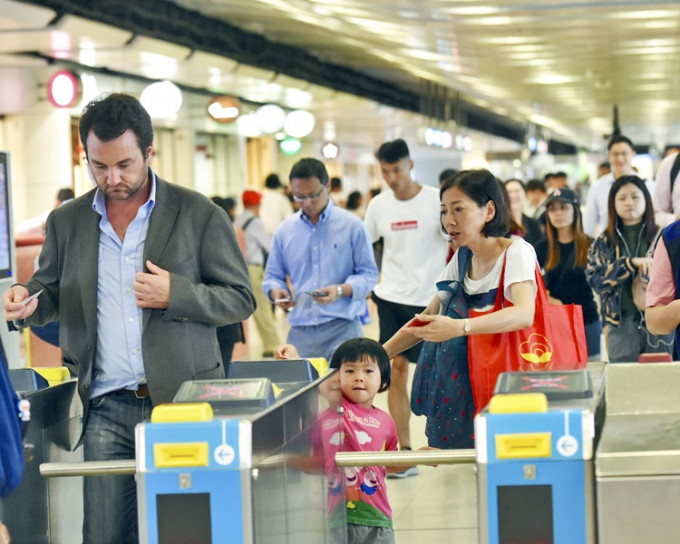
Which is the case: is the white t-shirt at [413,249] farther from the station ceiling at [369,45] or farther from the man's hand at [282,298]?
the station ceiling at [369,45]

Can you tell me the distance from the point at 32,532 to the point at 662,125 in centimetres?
3899

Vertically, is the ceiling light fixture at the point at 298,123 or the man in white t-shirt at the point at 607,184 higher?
the ceiling light fixture at the point at 298,123

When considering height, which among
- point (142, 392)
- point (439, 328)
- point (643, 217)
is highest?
point (643, 217)

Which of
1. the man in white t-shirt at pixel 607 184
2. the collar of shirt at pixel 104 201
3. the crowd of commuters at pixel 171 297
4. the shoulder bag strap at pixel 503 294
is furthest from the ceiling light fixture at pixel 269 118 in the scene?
the collar of shirt at pixel 104 201

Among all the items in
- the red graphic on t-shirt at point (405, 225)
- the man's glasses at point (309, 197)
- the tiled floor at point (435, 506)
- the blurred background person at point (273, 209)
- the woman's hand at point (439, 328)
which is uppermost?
the blurred background person at point (273, 209)

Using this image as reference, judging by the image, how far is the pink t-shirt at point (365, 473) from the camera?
4.25 metres

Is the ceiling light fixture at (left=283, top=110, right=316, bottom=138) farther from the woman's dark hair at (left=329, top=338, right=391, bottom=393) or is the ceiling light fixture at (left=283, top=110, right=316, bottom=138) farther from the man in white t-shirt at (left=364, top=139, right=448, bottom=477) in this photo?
the woman's dark hair at (left=329, top=338, right=391, bottom=393)

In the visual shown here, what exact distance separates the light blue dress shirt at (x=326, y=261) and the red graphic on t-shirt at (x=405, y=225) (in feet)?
1.97

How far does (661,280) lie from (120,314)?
1663mm

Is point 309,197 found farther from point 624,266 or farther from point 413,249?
point 624,266

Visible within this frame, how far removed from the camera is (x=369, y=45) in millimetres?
15414

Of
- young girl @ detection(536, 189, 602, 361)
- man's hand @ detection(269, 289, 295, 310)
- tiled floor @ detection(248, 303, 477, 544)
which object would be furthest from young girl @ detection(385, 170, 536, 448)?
young girl @ detection(536, 189, 602, 361)

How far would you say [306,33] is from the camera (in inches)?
563

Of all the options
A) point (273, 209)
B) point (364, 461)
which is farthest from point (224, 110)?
point (364, 461)
